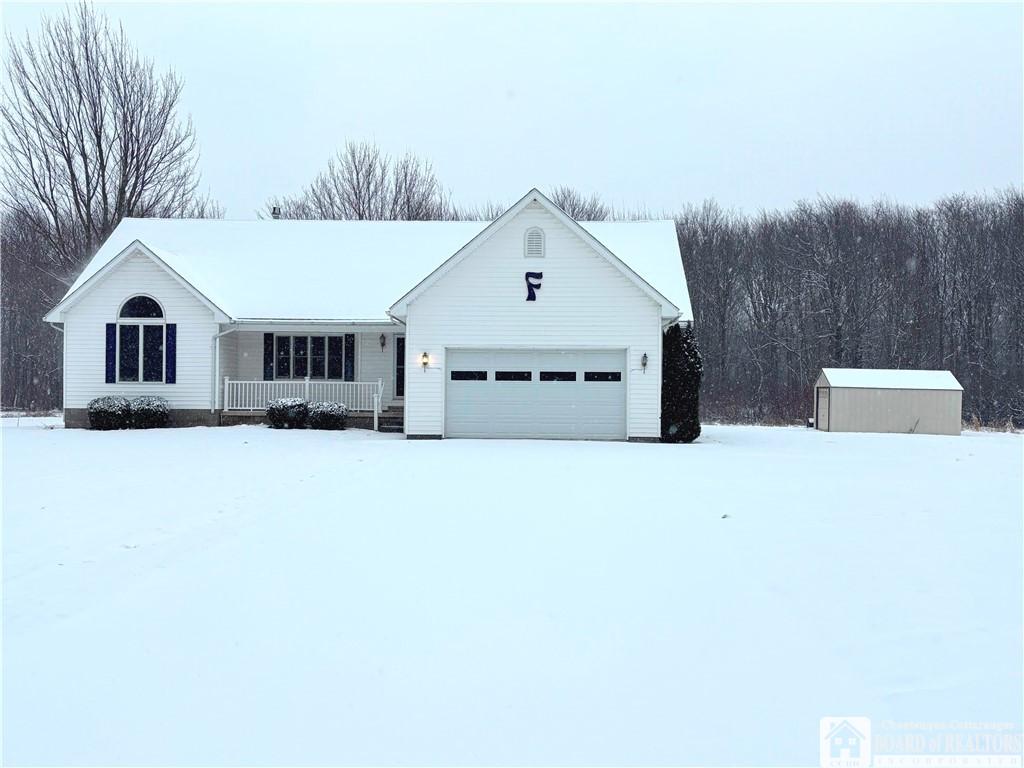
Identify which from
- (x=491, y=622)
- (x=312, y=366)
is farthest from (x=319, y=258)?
(x=491, y=622)

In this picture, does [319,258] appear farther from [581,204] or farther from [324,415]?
[581,204]

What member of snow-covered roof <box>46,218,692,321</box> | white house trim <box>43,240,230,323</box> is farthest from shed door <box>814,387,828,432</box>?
white house trim <box>43,240,230,323</box>

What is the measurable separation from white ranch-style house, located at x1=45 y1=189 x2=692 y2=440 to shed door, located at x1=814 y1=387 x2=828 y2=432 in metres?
6.55

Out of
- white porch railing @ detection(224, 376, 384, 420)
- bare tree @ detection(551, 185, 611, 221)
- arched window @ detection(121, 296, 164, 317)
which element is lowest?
white porch railing @ detection(224, 376, 384, 420)

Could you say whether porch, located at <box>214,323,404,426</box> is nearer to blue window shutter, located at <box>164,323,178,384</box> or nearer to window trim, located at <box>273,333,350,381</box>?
window trim, located at <box>273,333,350,381</box>

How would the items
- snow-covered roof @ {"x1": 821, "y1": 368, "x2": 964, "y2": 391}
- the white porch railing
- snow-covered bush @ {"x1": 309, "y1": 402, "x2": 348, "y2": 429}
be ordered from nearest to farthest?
snow-covered bush @ {"x1": 309, "y1": 402, "x2": 348, "y2": 429}
the white porch railing
snow-covered roof @ {"x1": 821, "y1": 368, "x2": 964, "y2": 391}

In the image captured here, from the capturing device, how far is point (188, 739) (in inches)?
154

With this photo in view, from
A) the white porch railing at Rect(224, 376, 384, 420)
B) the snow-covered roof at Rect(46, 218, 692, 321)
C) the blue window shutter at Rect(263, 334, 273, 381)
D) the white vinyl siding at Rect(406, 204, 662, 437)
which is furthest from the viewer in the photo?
the blue window shutter at Rect(263, 334, 273, 381)

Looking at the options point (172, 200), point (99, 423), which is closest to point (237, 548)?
point (99, 423)

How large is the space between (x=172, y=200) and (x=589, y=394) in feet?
79.7

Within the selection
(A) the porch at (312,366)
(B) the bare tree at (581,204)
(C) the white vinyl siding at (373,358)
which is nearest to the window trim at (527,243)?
(A) the porch at (312,366)

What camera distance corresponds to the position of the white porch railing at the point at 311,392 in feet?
77.1

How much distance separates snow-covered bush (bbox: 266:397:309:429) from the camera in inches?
874

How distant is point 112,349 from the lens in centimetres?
2291
